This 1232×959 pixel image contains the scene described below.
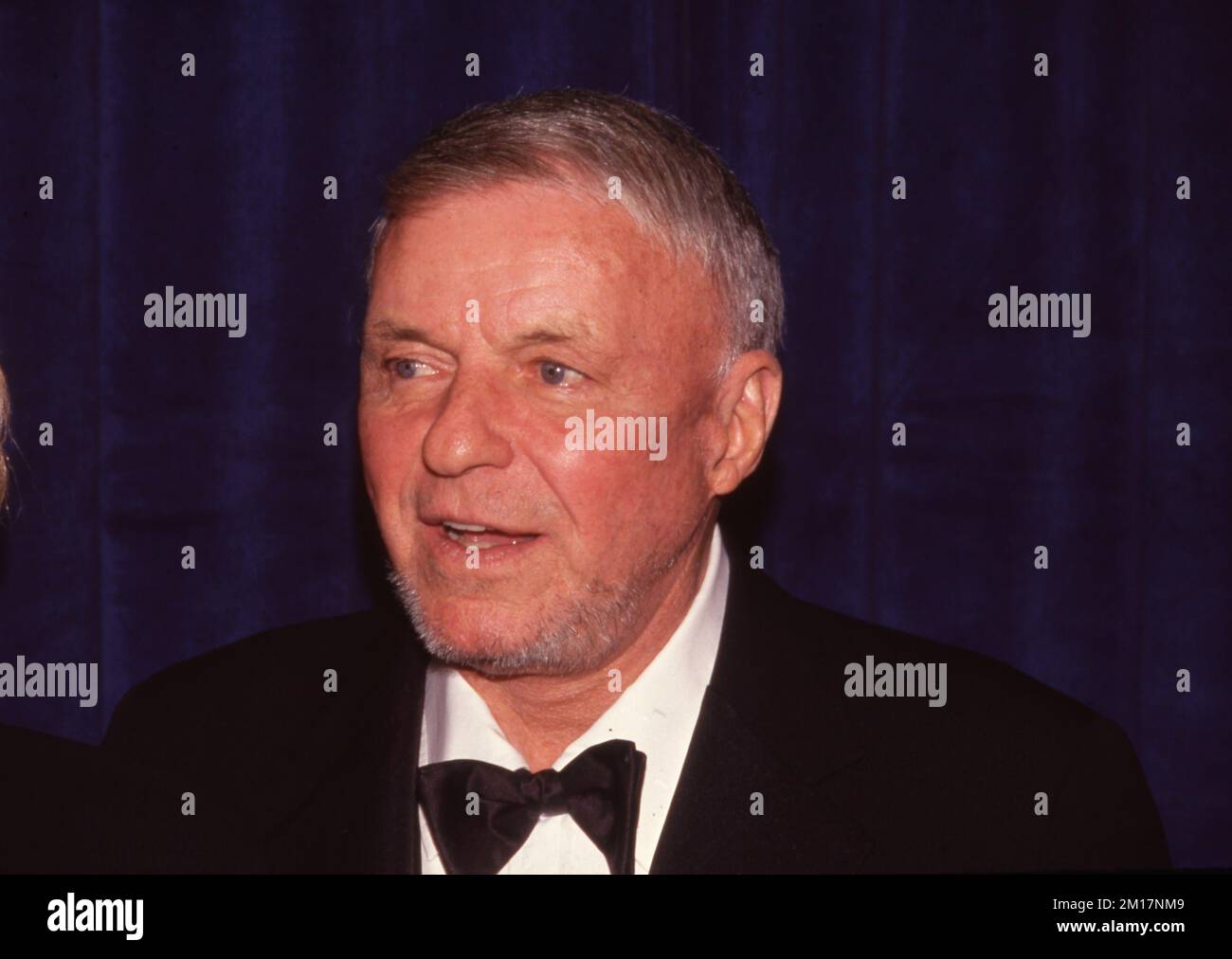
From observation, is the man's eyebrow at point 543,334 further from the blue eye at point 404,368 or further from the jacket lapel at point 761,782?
the jacket lapel at point 761,782

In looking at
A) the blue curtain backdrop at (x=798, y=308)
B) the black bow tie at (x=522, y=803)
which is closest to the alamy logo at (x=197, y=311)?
the blue curtain backdrop at (x=798, y=308)

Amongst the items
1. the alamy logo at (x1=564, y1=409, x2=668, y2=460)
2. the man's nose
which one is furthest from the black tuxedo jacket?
the man's nose

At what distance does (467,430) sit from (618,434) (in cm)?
19

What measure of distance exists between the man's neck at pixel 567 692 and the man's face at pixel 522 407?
55 millimetres

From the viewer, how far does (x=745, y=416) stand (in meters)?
1.78

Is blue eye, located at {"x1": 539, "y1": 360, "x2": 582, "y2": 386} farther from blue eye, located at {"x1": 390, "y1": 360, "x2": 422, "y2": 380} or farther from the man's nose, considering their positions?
blue eye, located at {"x1": 390, "y1": 360, "x2": 422, "y2": 380}

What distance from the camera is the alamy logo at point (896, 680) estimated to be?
5.92 feet

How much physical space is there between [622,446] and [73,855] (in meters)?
0.87

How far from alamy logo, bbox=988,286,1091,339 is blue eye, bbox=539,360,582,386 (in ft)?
2.82

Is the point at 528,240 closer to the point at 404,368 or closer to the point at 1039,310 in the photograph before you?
the point at 404,368

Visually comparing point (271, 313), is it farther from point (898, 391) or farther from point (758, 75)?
point (898, 391)

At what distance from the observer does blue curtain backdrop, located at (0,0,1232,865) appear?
2123 mm

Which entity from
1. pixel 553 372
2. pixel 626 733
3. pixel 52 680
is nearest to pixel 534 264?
pixel 553 372
